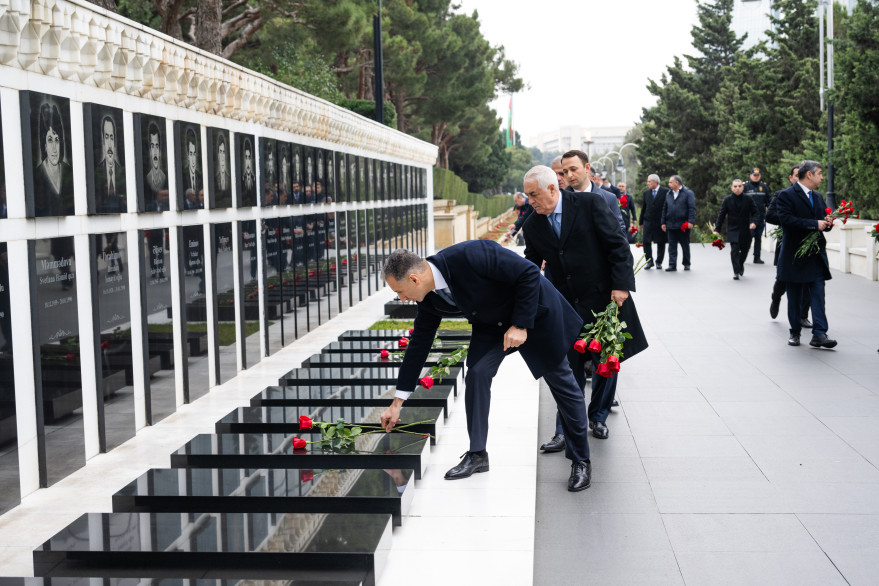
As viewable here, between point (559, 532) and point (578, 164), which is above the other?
point (578, 164)

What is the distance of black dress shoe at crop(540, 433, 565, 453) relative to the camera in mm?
6926

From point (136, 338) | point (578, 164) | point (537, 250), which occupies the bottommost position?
point (136, 338)

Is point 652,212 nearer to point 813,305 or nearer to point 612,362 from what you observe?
point 813,305

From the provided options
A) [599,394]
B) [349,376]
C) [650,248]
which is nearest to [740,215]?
[650,248]

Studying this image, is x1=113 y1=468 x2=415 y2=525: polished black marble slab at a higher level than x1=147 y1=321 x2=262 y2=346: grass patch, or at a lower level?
lower

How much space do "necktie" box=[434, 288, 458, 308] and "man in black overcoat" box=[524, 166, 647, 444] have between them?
1.10 meters

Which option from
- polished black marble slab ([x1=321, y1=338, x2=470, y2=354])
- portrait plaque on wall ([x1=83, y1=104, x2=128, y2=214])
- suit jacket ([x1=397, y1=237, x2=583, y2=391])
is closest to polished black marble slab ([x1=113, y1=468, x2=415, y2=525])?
suit jacket ([x1=397, y1=237, x2=583, y2=391])

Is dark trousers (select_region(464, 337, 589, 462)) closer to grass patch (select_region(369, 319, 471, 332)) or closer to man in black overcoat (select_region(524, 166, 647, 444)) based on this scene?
man in black overcoat (select_region(524, 166, 647, 444))

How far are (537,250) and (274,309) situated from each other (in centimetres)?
593

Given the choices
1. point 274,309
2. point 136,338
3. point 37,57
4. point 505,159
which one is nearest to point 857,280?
point 274,309

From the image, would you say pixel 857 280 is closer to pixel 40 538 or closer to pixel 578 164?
pixel 578 164

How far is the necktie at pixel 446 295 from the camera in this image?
536 cm

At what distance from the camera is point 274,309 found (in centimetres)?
1196

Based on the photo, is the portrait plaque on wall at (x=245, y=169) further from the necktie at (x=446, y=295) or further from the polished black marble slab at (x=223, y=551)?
the polished black marble slab at (x=223, y=551)
